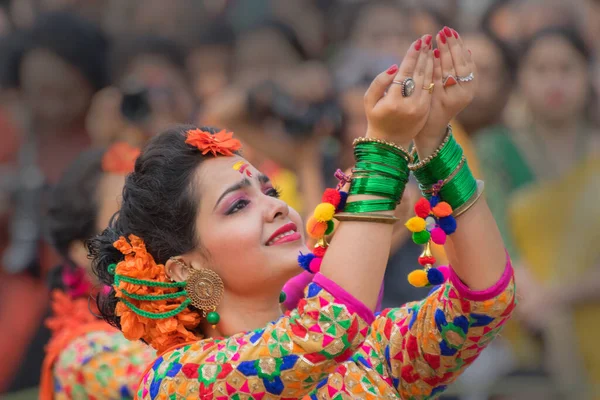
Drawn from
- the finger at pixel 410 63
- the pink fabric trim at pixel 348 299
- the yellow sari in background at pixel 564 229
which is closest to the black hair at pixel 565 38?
the yellow sari in background at pixel 564 229

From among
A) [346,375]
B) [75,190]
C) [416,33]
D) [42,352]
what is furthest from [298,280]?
[416,33]

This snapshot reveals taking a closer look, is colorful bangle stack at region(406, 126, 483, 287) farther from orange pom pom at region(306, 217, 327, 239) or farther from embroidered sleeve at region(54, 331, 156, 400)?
embroidered sleeve at region(54, 331, 156, 400)

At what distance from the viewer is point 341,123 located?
597 cm

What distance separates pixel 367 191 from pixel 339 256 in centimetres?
17

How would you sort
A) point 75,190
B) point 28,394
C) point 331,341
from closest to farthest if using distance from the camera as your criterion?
point 331,341 < point 75,190 < point 28,394

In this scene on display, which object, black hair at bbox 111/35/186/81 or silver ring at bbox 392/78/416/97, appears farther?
black hair at bbox 111/35/186/81

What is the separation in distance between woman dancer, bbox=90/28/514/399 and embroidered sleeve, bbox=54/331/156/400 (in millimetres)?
726

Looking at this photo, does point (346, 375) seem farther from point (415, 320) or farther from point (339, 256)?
point (339, 256)

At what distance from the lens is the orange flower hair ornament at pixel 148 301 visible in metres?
2.98

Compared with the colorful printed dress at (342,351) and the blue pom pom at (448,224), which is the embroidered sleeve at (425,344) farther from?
the blue pom pom at (448,224)

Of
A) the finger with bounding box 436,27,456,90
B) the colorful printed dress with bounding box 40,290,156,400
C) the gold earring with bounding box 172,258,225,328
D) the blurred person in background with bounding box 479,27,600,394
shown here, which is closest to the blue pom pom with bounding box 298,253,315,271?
the gold earring with bounding box 172,258,225,328

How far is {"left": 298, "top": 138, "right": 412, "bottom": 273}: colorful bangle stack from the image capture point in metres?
2.54

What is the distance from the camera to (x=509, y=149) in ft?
20.5

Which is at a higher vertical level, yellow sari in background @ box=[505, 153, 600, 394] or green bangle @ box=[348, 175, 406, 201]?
yellow sari in background @ box=[505, 153, 600, 394]
